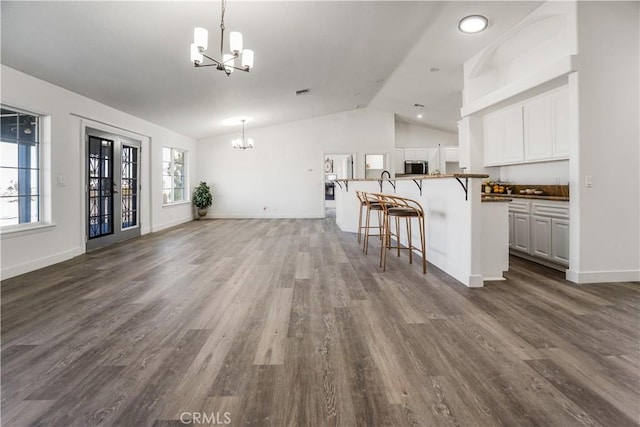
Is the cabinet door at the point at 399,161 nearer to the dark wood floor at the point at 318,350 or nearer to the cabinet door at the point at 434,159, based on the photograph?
the cabinet door at the point at 434,159

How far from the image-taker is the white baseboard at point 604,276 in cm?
314

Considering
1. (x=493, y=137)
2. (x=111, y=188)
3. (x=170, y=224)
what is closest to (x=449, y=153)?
(x=493, y=137)

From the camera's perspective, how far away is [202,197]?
350 inches

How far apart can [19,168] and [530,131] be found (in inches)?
254

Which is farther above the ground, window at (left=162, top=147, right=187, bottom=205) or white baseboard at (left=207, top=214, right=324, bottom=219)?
window at (left=162, top=147, right=187, bottom=205)

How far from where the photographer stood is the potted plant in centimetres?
888

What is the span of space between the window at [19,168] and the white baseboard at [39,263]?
490 millimetres

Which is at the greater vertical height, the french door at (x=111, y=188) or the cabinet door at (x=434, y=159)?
the cabinet door at (x=434, y=159)

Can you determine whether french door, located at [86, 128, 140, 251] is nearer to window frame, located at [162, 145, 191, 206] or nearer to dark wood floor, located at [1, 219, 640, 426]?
window frame, located at [162, 145, 191, 206]

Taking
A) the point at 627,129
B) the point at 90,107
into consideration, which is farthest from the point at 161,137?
the point at 627,129

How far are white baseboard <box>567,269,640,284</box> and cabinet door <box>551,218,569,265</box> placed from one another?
13.7 inches

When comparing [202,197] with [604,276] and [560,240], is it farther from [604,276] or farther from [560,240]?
[604,276]

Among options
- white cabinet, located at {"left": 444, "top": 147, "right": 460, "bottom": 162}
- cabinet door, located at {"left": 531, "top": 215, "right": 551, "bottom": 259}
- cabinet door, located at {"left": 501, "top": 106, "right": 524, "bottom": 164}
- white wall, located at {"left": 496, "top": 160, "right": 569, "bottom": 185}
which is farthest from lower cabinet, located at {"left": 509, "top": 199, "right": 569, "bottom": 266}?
white cabinet, located at {"left": 444, "top": 147, "right": 460, "bottom": 162}

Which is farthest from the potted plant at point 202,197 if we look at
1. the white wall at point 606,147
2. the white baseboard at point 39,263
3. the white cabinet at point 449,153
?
the white wall at point 606,147
